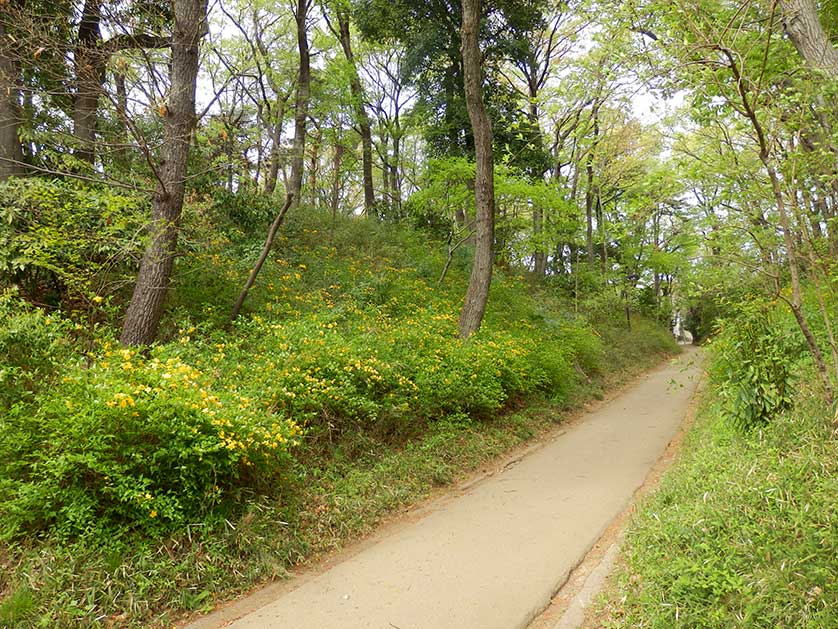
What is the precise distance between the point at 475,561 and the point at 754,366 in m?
3.08

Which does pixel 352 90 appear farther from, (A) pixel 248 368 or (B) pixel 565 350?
(A) pixel 248 368

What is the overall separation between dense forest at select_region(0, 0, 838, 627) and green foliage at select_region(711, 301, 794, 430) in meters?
0.02

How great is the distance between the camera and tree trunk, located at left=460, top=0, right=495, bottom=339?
317 inches

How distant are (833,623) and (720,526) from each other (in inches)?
34.8

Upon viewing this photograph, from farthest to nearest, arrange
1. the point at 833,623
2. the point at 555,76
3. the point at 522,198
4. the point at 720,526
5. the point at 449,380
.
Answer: the point at 555,76, the point at 522,198, the point at 449,380, the point at 720,526, the point at 833,623

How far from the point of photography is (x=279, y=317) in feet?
22.5

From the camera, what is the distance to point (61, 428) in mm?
3033

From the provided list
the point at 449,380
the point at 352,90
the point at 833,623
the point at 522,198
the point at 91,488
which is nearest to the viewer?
the point at 833,623

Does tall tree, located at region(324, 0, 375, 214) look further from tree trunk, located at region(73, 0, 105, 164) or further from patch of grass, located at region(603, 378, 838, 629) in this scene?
patch of grass, located at region(603, 378, 838, 629)

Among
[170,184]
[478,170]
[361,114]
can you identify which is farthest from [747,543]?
[361,114]

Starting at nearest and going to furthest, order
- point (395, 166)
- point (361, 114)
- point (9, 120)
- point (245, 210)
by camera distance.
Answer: point (9, 120) < point (245, 210) < point (361, 114) < point (395, 166)

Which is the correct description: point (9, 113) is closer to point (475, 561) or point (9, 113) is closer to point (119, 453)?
point (119, 453)

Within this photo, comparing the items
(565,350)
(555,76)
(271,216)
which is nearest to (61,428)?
(271,216)

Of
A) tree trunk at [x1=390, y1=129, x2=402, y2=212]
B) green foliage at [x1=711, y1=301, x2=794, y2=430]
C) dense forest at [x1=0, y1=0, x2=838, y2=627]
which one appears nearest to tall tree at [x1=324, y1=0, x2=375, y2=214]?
tree trunk at [x1=390, y1=129, x2=402, y2=212]
